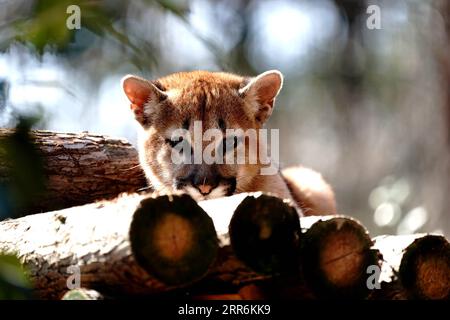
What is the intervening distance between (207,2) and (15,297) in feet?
46.1

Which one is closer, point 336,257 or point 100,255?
point 100,255

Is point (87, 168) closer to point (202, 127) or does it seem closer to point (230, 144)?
point (202, 127)

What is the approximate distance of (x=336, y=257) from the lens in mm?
3516

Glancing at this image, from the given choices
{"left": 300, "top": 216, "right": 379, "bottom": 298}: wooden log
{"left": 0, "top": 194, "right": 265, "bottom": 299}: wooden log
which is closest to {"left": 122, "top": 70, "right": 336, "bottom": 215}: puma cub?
{"left": 0, "top": 194, "right": 265, "bottom": 299}: wooden log

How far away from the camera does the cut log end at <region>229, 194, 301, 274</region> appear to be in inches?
130

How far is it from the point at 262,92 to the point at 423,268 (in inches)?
104

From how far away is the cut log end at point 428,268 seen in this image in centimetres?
377

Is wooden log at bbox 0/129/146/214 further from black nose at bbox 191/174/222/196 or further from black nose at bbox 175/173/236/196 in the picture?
black nose at bbox 191/174/222/196

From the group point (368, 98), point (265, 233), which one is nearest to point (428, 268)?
point (265, 233)

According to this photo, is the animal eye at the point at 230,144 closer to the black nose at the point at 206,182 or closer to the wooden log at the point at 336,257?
the black nose at the point at 206,182

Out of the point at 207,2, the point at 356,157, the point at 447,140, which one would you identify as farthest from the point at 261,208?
the point at 356,157

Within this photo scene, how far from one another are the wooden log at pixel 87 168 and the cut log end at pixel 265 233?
8.03 ft

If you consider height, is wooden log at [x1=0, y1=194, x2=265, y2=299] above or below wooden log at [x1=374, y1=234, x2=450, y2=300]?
above

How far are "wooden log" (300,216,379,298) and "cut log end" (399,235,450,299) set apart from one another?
336mm
